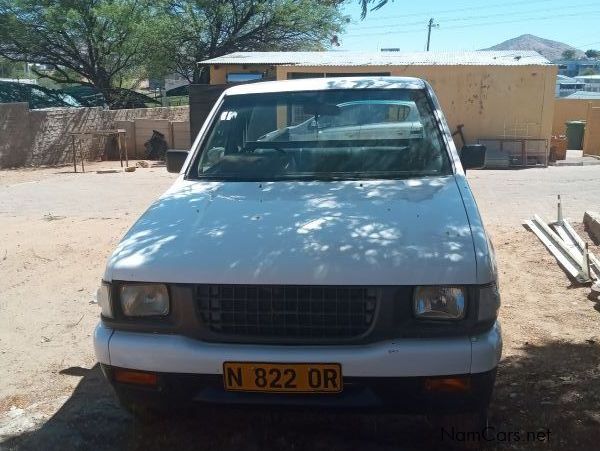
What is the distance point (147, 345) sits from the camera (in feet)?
9.14

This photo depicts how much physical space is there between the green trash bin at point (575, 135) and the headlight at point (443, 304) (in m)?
23.5

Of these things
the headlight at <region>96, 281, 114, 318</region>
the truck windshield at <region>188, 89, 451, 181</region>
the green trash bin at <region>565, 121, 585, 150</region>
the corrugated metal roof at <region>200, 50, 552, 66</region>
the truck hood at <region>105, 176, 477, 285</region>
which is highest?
the corrugated metal roof at <region>200, 50, 552, 66</region>

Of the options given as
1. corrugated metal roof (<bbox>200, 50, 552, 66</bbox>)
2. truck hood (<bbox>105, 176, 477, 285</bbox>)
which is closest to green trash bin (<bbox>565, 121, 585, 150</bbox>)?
corrugated metal roof (<bbox>200, 50, 552, 66</bbox>)

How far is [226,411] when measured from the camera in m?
3.18

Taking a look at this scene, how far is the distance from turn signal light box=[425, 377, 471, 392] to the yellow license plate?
0.37 meters

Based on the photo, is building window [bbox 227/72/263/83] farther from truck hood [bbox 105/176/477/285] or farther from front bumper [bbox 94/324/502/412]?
front bumper [bbox 94/324/502/412]

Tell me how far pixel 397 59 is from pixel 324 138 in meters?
14.5

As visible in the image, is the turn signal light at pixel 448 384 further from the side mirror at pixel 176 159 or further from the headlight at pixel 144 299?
the side mirror at pixel 176 159

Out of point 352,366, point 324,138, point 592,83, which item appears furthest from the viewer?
point 592,83

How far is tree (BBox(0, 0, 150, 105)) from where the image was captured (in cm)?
2270

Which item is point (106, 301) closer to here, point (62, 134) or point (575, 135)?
point (62, 134)

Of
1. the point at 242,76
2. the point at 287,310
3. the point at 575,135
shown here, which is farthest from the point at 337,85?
the point at 575,135

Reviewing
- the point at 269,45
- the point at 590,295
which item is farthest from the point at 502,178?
the point at 269,45

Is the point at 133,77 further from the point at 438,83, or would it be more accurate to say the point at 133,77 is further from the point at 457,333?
the point at 457,333
